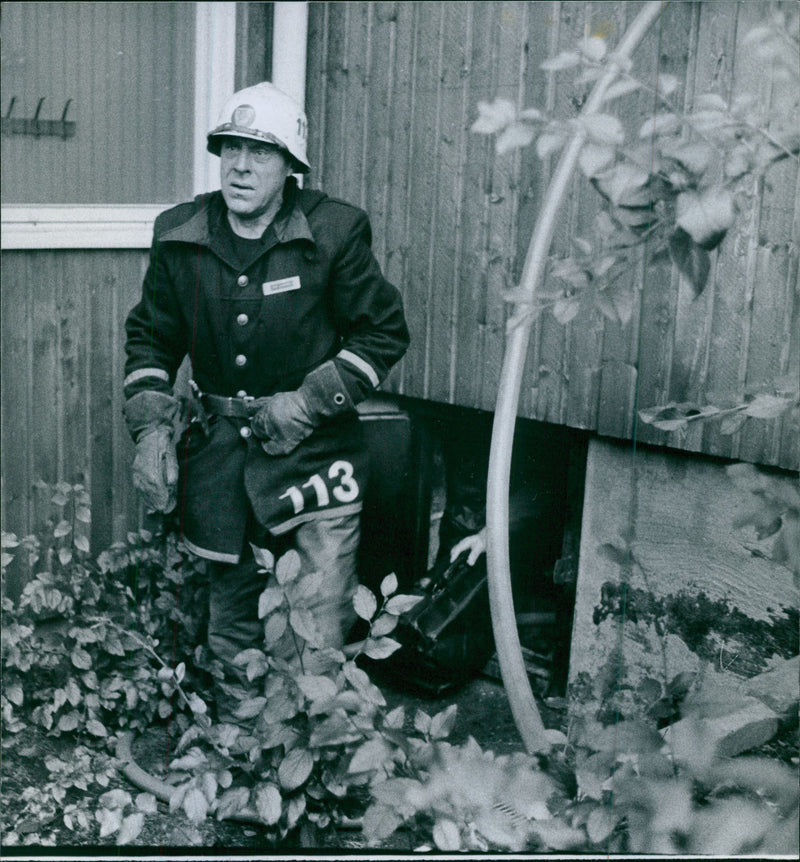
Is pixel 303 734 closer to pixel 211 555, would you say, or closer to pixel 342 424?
pixel 211 555

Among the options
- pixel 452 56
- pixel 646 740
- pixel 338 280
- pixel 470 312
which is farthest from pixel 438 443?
pixel 646 740

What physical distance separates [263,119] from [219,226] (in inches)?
14.4

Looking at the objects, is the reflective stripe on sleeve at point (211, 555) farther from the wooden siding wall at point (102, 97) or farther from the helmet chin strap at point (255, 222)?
the wooden siding wall at point (102, 97)

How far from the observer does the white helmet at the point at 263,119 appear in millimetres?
3527

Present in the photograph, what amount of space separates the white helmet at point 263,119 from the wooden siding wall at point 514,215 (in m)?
0.67

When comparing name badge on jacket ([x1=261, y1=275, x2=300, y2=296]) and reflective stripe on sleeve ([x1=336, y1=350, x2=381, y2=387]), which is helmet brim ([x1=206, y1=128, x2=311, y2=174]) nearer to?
name badge on jacket ([x1=261, y1=275, x2=300, y2=296])

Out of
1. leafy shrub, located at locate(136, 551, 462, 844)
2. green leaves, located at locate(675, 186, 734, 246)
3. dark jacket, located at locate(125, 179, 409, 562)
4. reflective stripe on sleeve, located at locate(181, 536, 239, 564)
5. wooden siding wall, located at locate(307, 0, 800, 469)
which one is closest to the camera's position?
green leaves, located at locate(675, 186, 734, 246)

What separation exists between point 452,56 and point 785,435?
1618 mm

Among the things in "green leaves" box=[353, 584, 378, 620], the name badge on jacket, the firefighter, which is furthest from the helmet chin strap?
"green leaves" box=[353, 584, 378, 620]

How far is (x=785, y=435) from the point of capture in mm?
3420

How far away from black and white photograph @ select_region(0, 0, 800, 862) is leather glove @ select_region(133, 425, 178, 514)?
0.01 m

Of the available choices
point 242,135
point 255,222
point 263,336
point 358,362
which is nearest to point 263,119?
point 242,135

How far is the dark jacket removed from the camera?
12.1ft

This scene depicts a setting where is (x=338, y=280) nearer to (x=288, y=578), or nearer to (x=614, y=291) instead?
(x=288, y=578)
